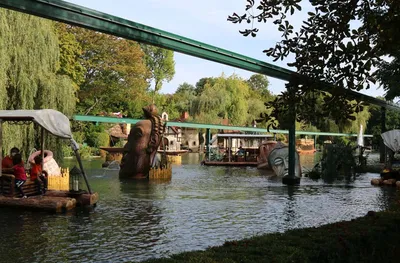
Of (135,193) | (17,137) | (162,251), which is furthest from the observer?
(17,137)

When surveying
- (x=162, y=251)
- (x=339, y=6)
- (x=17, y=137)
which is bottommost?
(x=162, y=251)

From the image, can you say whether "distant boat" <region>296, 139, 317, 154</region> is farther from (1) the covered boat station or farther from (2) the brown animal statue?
(1) the covered boat station

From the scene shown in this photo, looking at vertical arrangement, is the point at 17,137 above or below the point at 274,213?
above

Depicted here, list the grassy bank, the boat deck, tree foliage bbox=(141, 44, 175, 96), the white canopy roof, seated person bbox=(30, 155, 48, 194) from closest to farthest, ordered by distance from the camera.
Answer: the grassy bank, the white canopy roof, seated person bbox=(30, 155, 48, 194), the boat deck, tree foliage bbox=(141, 44, 175, 96)

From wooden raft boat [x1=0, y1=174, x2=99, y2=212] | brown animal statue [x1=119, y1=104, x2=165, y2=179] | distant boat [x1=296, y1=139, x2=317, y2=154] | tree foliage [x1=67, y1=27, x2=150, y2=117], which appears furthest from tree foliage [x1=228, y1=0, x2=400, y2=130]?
distant boat [x1=296, y1=139, x2=317, y2=154]

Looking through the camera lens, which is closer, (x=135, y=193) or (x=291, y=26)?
(x=291, y=26)

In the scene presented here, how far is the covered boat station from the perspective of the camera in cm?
1122

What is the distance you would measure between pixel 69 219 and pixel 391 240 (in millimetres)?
7618

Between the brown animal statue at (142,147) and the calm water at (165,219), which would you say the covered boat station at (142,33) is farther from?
the brown animal statue at (142,147)

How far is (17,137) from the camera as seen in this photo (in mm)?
23906

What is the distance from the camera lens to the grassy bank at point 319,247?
624 centimetres

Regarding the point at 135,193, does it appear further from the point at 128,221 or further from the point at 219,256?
the point at 219,256

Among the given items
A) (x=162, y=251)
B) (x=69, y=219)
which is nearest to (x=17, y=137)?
(x=69, y=219)

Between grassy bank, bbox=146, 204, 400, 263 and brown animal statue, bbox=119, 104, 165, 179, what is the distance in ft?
54.8
